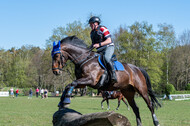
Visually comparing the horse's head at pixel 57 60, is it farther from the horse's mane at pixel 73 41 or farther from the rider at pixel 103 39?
the rider at pixel 103 39

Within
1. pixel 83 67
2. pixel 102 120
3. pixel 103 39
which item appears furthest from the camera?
pixel 103 39

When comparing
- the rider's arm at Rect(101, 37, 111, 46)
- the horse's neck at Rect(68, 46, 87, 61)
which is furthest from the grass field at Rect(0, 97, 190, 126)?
the rider's arm at Rect(101, 37, 111, 46)

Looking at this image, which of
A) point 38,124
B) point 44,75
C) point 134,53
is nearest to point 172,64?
point 134,53

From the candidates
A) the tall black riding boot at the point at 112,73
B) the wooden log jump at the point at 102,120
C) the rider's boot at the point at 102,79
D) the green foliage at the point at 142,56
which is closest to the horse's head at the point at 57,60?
the rider's boot at the point at 102,79

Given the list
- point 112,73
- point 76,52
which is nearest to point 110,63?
point 112,73

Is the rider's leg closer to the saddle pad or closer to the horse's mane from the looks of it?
the saddle pad

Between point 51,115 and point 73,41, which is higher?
point 73,41

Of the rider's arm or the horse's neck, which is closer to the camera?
the horse's neck

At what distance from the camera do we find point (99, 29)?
27.9 feet

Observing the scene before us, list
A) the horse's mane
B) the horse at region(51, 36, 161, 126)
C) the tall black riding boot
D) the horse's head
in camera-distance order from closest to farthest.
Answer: the horse at region(51, 36, 161, 126) < the horse's head < the tall black riding boot < the horse's mane

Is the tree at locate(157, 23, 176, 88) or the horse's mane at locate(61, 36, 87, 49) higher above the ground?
the tree at locate(157, 23, 176, 88)

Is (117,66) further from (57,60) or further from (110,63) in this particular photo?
(57,60)

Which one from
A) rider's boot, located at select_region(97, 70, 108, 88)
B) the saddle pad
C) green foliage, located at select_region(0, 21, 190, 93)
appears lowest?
rider's boot, located at select_region(97, 70, 108, 88)

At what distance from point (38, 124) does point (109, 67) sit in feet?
13.8
